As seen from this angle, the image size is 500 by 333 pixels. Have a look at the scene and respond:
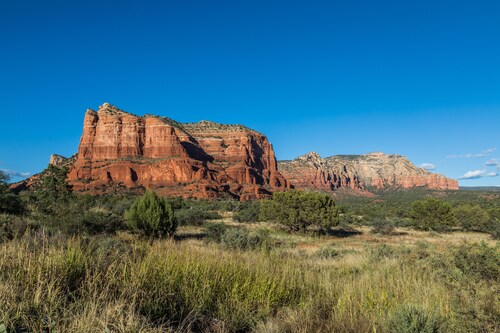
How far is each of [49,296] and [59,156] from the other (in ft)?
612

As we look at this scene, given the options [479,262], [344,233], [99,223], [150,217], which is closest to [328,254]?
[479,262]

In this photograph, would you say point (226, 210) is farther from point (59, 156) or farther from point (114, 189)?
point (59, 156)

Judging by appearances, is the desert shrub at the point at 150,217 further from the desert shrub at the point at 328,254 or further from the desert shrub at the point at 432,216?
Result: the desert shrub at the point at 432,216

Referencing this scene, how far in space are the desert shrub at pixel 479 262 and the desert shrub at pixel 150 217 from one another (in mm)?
16862

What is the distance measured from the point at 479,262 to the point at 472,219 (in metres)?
40.0

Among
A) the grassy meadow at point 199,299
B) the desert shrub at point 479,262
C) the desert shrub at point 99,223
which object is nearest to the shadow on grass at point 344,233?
the desert shrub at point 99,223

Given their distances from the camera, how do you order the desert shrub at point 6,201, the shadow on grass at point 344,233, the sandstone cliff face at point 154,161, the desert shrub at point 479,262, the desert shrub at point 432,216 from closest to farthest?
the desert shrub at point 479,262 → the desert shrub at point 6,201 → the shadow on grass at point 344,233 → the desert shrub at point 432,216 → the sandstone cliff face at point 154,161

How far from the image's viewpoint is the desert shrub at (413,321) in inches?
141

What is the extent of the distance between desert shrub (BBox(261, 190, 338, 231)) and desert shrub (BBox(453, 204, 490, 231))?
19479mm

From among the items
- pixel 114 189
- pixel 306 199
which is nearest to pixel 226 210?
pixel 306 199

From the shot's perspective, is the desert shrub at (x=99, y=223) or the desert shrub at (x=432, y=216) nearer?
the desert shrub at (x=99, y=223)

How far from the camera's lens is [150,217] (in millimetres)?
21391

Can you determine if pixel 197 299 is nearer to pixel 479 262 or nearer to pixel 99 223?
pixel 479 262

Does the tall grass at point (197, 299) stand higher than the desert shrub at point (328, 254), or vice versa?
the tall grass at point (197, 299)
